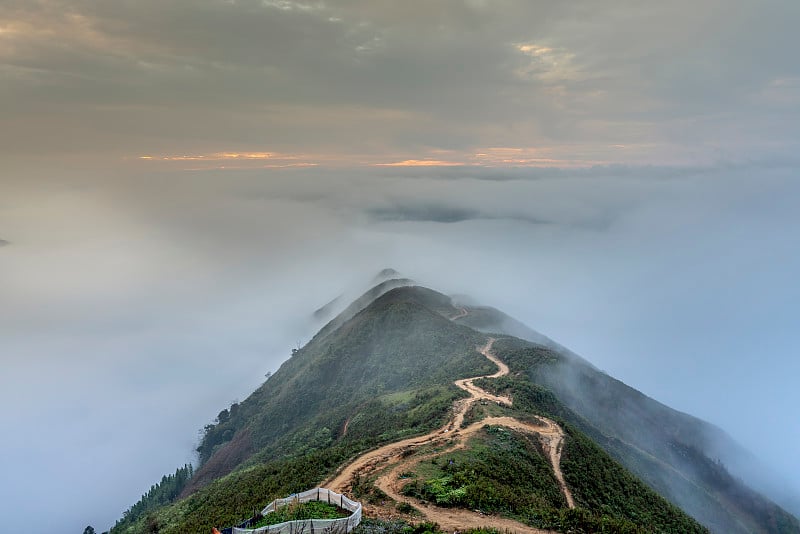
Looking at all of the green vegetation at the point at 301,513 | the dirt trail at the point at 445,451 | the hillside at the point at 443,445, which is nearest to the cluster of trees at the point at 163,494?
the hillside at the point at 443,445

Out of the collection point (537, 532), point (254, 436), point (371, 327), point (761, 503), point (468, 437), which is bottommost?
point (761, 503)

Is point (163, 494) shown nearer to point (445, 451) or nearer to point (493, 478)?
point (445, 451)

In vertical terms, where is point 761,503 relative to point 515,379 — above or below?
below

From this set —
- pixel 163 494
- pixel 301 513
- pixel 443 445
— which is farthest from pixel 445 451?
pixel 163 494

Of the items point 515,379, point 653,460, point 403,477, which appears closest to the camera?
point 403,477

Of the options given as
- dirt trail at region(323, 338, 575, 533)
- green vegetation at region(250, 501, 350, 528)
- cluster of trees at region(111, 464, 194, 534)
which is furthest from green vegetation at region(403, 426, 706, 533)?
cluster of trees at region(111, 464, 194, 534)

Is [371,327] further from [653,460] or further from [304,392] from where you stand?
[653,460]

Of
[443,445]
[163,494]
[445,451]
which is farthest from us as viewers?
[163,494]

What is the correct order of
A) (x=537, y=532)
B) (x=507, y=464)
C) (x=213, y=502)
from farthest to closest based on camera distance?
Answer: (x=213, y=502) < (x=507, y=464) < (x=537, y=532)

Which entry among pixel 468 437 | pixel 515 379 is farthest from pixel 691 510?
pixel 468 437
